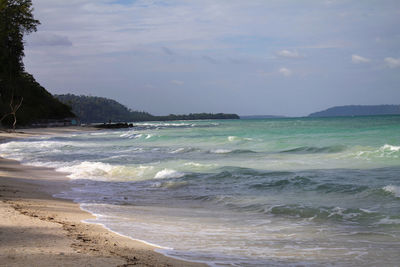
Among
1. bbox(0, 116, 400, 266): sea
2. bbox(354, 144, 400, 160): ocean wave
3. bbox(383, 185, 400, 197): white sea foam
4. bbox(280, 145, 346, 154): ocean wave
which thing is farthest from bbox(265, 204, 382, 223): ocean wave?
bbox(280, 145, 346, 154): ocean wave

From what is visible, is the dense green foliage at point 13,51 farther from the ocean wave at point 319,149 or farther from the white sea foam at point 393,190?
the white sea foam at point 393,190

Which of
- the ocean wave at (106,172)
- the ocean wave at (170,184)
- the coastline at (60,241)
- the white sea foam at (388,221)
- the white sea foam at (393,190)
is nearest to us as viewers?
the coastline at (60,241)

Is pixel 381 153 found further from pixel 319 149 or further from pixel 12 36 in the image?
pixel 12 36

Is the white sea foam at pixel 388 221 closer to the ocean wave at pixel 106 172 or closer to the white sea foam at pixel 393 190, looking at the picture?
the white sea foam at pixel 393 190

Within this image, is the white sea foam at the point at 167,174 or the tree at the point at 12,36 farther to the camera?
the tree at the point at 12,36

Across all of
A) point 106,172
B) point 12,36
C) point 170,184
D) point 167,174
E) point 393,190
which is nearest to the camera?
point 393,190

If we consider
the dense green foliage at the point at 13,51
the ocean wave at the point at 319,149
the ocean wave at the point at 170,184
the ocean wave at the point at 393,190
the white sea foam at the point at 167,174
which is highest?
the dense green foliage at the point at 13,51

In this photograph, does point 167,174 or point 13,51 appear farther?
point 13,51

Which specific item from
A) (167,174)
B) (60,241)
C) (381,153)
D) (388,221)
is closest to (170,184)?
(167,174)

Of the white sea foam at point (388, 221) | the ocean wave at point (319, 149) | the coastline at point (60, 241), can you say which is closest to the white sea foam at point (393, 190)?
the white sea foam at point (388, 221)

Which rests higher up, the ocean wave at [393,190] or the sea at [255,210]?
the ocean wave at [393,190]

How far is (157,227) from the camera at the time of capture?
7352 millimetres

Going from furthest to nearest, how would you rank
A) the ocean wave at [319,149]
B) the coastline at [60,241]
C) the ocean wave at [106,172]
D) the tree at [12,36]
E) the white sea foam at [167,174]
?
the tree at [12,36] → the ocean wave at [319,149] → the ocean wave at [106,172] → the white sea foam at [167,174] → the coastline at [60,241]

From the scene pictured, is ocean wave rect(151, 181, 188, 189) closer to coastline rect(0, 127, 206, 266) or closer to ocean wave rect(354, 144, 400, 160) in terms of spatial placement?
coastline rect(0, 127, 206, 266)
